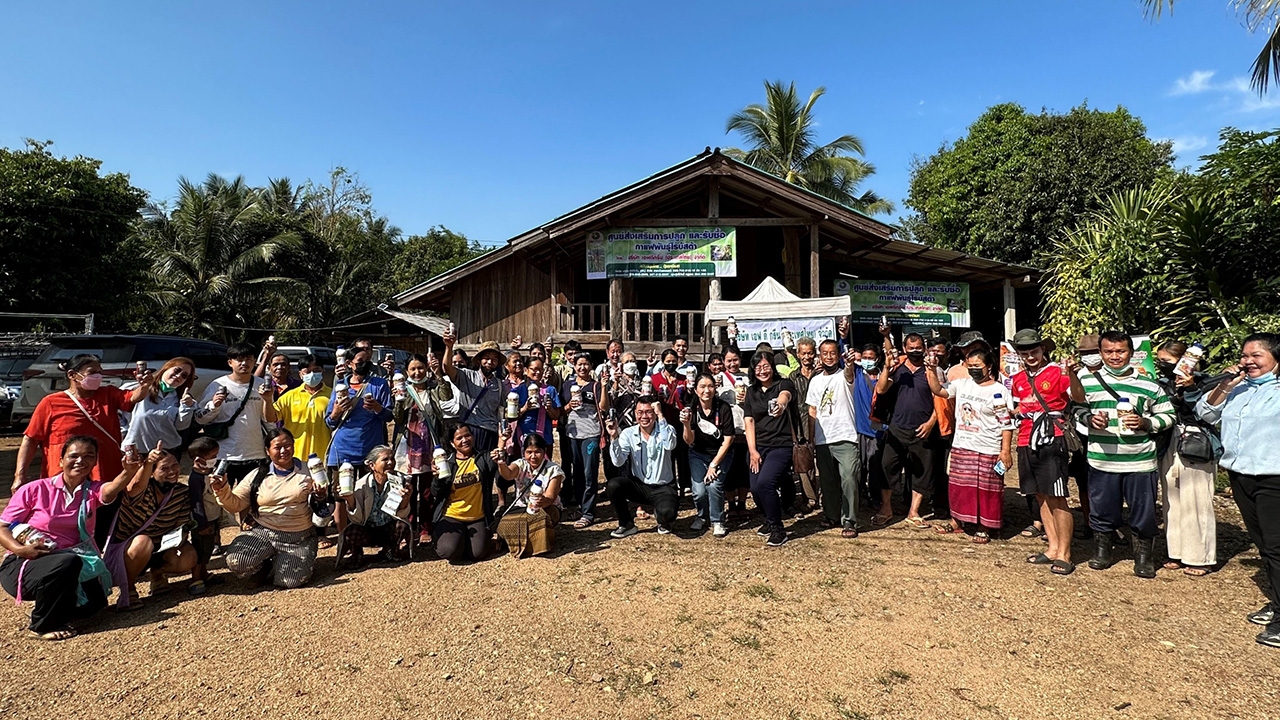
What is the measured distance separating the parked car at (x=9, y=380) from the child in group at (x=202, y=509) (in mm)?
10351

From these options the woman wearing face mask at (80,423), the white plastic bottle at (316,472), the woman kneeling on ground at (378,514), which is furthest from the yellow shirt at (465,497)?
the woman wearing face mask at (80,423)

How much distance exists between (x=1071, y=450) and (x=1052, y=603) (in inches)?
43.9

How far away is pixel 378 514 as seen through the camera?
4801 mm

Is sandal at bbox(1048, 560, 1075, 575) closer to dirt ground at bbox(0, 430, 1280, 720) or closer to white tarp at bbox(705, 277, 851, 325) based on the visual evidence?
dirt ground at bbox(0, 430, 1280, 720)

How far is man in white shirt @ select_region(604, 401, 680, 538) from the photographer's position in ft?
17.9

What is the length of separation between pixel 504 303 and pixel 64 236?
1028 cm

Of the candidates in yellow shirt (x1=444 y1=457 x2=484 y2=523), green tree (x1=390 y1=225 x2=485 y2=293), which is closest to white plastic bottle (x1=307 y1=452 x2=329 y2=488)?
yellow shirt (x1=444 y1=457 x2=484 y2=523)

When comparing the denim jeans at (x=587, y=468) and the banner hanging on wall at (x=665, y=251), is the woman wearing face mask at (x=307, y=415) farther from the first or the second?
the banner hanging on wall at (x=665, y=251)

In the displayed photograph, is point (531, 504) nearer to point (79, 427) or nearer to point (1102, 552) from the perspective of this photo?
point (79, 427)

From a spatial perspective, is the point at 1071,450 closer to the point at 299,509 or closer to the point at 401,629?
the point at 401,629

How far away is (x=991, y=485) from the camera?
506 cm

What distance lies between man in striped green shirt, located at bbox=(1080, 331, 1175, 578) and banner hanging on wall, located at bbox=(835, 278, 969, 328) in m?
9.74

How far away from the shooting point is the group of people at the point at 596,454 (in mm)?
3752

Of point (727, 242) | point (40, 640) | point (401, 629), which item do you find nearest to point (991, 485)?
point (401, 629)
